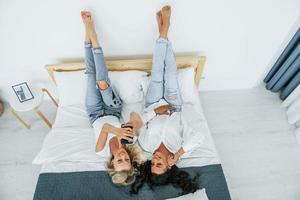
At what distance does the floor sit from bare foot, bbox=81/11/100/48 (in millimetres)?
1038

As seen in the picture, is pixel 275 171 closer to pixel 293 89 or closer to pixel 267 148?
pixel 267 148

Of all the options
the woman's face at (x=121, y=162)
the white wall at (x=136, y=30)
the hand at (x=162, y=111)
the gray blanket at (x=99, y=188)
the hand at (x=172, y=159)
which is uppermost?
the white wall at (x=136, y=30)

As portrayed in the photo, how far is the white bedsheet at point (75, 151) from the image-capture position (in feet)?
5.36

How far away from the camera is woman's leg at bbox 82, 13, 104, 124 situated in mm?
1733

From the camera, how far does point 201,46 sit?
1.99m

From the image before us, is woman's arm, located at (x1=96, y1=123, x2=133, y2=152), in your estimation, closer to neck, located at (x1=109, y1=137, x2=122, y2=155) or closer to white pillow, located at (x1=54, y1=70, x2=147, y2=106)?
neck, located at (x1=109, y1=137, x2=122, y2=155)

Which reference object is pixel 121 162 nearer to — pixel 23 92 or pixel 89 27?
pixel 89 27

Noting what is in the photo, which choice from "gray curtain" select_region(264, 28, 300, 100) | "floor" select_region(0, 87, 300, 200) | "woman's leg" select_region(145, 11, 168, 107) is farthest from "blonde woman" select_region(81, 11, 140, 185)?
"gray curtain" select_region(264, 28, 300, 100)

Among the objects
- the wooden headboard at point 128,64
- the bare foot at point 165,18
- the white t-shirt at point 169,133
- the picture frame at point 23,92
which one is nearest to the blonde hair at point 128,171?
the white t-shirt at point 169,133

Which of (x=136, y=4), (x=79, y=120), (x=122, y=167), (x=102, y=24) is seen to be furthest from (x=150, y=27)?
(x=122, y=167)

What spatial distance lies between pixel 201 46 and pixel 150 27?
50 cm

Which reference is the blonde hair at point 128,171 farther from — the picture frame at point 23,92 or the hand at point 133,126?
the picture frame at point 23,92

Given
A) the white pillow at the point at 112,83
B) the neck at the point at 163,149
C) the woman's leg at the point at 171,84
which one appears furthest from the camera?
the white pillow at the point at 112,83

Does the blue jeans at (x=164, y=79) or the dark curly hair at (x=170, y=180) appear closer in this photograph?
the dark curly hair at (x=170, y=180)
